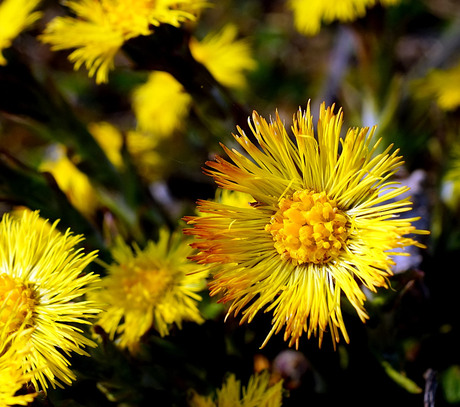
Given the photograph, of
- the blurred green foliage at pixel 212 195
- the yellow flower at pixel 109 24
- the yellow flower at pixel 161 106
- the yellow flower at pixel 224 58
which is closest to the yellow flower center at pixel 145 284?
the blurred green foliage at pixel 212 195

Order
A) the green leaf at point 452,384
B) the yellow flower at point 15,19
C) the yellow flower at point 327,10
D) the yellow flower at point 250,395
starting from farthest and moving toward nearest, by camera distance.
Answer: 1. the yellow flower at point 327,10
2. the yellow flower at point 15,19
3. the green leaf at point 452,384
4. the yellow flower at point 250,395

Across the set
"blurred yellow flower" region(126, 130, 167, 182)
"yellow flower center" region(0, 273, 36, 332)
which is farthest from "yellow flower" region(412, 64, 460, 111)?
"yellow flower center" region(0, 273, 36, 332)

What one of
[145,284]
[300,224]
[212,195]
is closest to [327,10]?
[212,195]

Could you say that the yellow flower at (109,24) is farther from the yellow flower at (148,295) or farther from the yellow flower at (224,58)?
the yellow flower at (224,58)

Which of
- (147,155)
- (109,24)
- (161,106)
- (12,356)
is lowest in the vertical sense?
(12,356)

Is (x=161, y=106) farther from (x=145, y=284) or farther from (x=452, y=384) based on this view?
(x=452, y=384)

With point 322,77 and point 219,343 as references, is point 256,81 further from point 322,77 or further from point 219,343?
point 219,343
